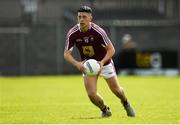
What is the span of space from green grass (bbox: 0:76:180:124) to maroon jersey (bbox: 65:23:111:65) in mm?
1236

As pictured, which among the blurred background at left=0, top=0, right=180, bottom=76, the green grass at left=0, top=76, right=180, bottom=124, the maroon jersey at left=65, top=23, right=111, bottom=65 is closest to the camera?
the green grass at left=0, top=76, right=180, bottom=124

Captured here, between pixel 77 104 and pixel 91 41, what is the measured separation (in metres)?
4.95

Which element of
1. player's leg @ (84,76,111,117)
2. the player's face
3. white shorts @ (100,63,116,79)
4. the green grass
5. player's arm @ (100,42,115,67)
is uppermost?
the player's face

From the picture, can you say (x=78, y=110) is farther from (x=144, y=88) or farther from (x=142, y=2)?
(x=142, y=2)

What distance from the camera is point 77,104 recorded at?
19547 millimetres

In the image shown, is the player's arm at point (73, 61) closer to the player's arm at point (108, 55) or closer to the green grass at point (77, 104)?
the player's arm at point (108, 55)

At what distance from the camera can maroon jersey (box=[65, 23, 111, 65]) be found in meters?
14.8

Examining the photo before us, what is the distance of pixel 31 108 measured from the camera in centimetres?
1809

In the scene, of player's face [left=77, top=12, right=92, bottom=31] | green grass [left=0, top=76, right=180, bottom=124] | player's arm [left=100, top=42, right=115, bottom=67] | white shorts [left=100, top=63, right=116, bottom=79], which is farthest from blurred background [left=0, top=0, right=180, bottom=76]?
player's face [left=77, top=12, right=92, bottom=31]

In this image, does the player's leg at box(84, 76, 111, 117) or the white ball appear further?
the player's leg at box(84, 76, 111, 117)

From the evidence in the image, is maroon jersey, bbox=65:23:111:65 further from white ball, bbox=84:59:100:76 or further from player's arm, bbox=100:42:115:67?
white ball, bbox=84:59:100:76

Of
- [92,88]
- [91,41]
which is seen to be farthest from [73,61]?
[92,88]

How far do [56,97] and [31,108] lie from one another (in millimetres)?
4765

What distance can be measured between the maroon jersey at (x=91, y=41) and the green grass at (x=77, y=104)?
1.24 meters
